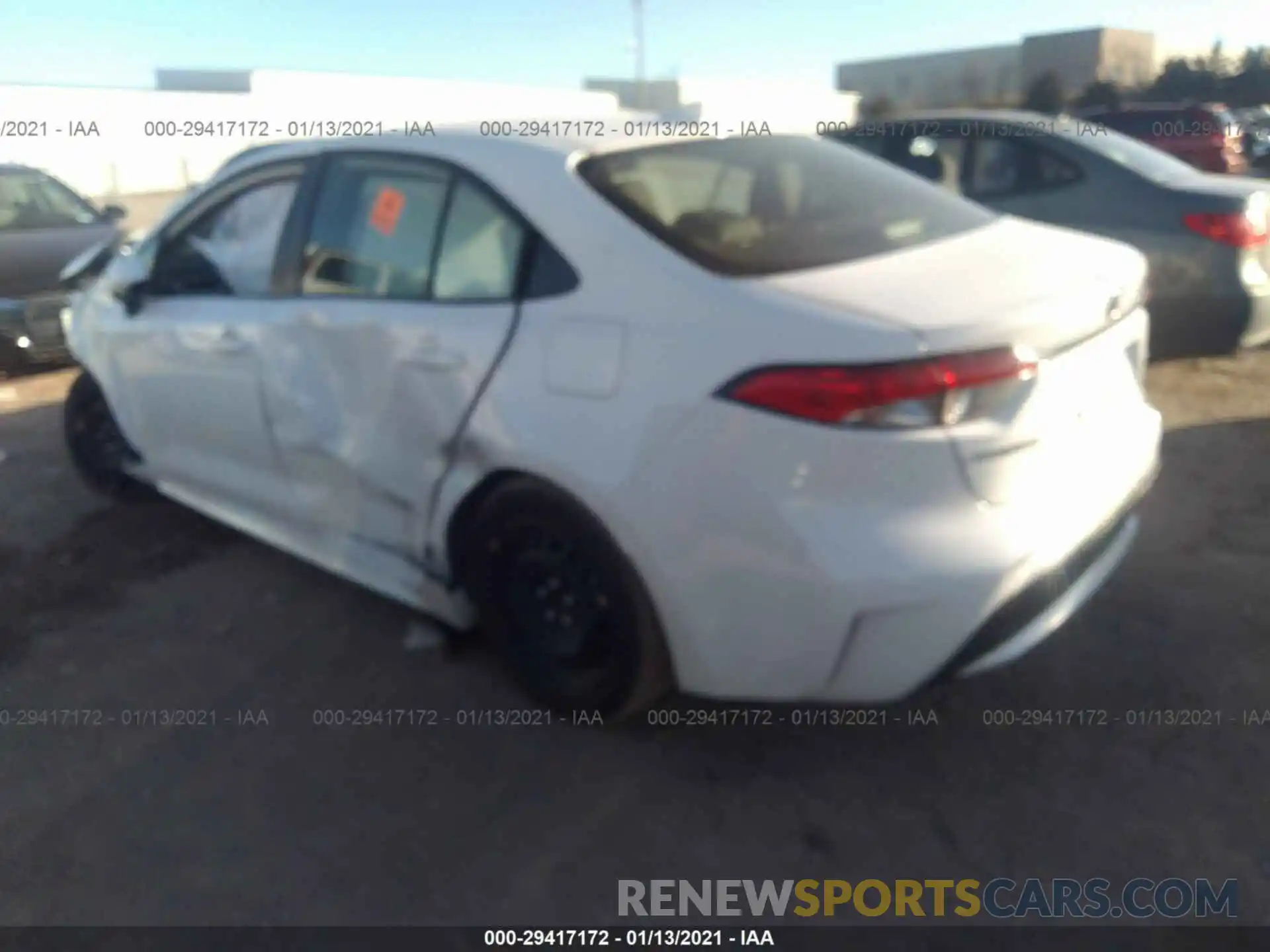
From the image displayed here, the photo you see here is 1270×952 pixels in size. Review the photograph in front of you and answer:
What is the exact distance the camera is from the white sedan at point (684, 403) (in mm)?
2248

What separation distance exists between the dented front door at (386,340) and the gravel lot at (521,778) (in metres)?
0.56

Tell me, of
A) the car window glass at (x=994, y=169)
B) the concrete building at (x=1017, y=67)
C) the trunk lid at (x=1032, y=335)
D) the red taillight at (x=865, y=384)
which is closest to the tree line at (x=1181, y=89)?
the concrete building at (x=1017, y=67)

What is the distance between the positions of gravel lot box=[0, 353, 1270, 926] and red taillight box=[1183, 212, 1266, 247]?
2172 millimetres

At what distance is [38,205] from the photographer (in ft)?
25.6

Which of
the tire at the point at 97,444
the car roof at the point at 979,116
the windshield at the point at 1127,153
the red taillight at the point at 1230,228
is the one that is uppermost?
the car roof at the point at 979,116

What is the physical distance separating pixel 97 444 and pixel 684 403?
3.41m

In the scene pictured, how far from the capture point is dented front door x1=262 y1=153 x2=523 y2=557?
2.85m

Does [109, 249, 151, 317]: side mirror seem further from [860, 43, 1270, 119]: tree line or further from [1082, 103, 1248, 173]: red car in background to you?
[860, 43, 1270, 119]: tree line

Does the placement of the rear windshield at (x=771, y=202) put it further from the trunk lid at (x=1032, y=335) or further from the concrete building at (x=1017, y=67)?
the concrete building at (x=1017, y=67)

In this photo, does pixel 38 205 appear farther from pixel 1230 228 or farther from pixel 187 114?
pixel 187 114

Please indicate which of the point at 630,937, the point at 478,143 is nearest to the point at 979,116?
the point at 478,143

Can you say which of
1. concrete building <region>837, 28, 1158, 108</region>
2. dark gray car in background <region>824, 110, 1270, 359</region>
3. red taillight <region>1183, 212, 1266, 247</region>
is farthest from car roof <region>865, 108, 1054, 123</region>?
concrete building <region>837, 28, 1158, 108</region>

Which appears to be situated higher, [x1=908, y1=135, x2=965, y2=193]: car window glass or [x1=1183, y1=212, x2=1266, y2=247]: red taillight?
[x1=908, y1=135, x2=965, y2=193]: car window glass

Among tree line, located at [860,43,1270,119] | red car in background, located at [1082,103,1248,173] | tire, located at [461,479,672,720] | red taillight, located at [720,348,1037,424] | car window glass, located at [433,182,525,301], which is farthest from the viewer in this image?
tree line, located at [860,43,1270,119]
